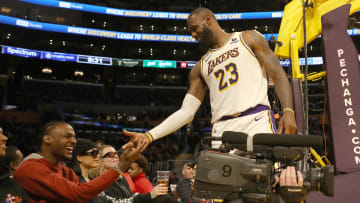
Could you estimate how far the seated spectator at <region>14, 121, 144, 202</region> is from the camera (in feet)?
8.27

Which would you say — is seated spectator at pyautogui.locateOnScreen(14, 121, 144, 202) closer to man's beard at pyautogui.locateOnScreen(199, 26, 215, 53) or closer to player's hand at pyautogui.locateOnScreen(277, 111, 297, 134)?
player's hand at pyautogui.locateOnScreen(277, 111, 297, 134)

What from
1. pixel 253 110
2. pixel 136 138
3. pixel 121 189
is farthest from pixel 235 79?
pixel 121 189

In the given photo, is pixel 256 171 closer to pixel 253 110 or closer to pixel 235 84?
pixel 253 110

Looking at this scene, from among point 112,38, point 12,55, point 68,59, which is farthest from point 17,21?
point 112,38

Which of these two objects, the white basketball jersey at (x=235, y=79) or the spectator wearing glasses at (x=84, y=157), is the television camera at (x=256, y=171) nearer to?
the white basketball jersey at (x=235, y=79)

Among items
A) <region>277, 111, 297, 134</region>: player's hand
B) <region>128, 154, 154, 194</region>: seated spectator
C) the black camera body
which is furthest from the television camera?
<region>128, 154, 154, 194</region>: seated spectator

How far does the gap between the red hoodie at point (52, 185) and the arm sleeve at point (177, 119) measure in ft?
1.32

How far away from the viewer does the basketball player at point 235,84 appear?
8.29 feet

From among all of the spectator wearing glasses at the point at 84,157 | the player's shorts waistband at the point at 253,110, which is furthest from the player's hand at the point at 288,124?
the spectator wearing glasses at the point at 84,157

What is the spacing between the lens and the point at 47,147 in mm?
2932

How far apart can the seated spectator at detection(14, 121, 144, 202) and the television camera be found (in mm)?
794

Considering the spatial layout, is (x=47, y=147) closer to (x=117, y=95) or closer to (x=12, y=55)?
(x=12, y=55)

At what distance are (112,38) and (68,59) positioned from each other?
3.09m

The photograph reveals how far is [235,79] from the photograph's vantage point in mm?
2648
